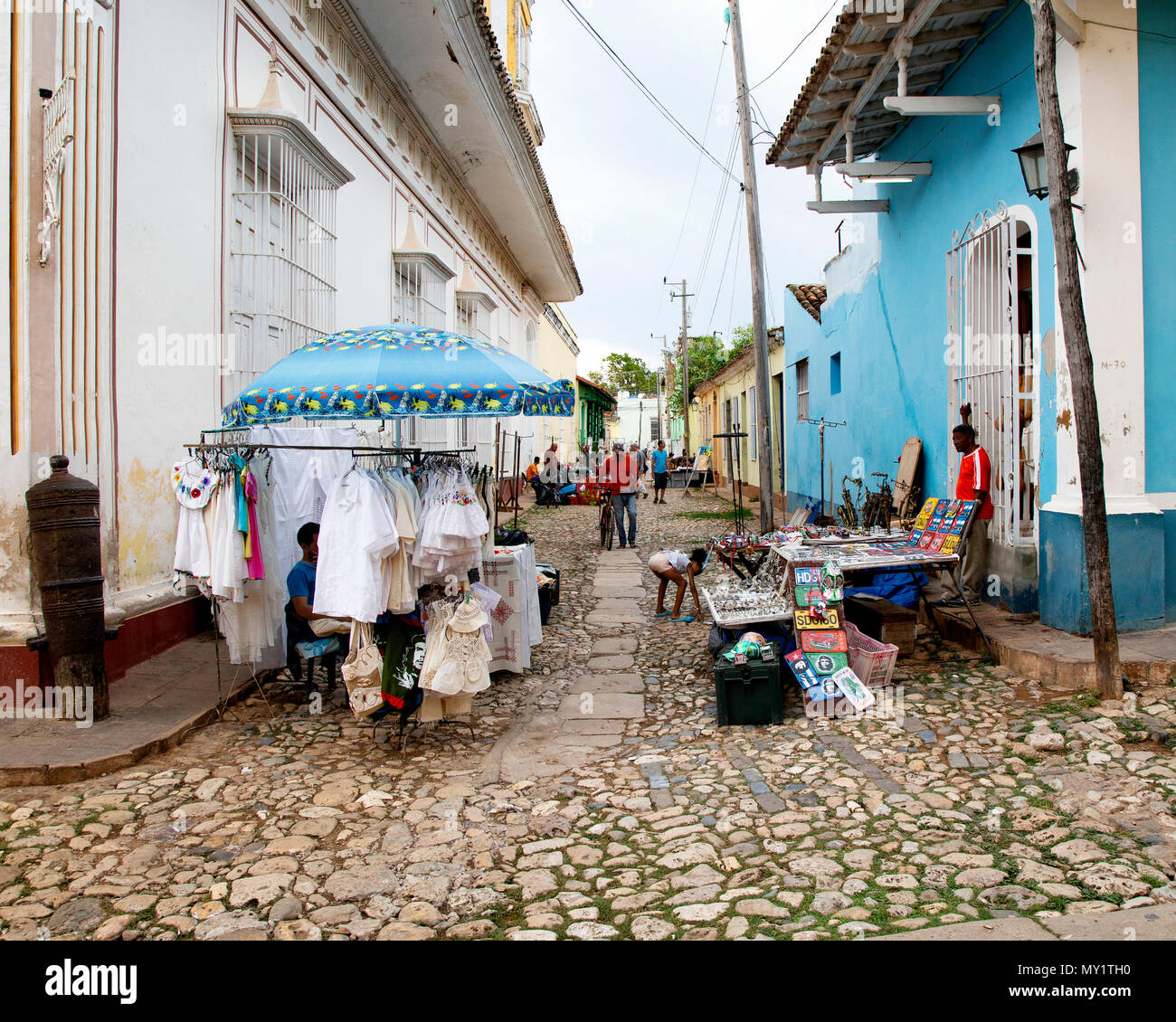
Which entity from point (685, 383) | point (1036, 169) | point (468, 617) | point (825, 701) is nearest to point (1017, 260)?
point (1036, 169)

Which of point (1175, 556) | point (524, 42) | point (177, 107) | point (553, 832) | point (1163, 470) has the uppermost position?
point (524, 42)

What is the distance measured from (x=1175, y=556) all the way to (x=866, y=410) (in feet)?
17.8

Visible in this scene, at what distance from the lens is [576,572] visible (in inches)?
421

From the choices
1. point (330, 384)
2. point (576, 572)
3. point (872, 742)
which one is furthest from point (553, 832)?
point (576, 572)

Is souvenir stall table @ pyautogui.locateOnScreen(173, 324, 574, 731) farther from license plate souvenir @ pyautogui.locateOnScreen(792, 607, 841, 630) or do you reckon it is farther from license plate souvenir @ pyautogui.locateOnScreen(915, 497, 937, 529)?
license plate souvenir @ pyautogui.locateOnScreen(915, 497, 937, 529)

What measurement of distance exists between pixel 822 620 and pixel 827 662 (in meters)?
0.26

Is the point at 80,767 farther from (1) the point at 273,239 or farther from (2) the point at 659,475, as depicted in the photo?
(2) the point at 659,475

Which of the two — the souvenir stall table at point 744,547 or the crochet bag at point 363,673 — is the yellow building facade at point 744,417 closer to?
the souvenir stall table at point 744,547

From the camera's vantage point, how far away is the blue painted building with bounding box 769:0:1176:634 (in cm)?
543

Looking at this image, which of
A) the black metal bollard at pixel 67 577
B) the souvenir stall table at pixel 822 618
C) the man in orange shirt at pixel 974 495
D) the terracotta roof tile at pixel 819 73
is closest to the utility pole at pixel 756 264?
the terracotta roof tile at pixel 819 73

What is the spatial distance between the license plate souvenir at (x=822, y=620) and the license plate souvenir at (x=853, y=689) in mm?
279

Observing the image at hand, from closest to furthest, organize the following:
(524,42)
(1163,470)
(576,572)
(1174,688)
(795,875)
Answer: (795,875) < (1174,688) < (1163,470) < (576,572) < (524,42)

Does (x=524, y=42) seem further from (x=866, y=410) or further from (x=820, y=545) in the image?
(x=820, y=545)

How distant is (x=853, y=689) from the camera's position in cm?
505
